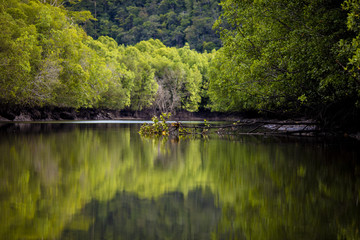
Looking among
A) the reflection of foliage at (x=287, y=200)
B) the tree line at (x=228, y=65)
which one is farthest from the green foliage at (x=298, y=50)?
the reflection of foliage at (x=287, y=200)

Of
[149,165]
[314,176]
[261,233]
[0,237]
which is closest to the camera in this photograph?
[0,237]

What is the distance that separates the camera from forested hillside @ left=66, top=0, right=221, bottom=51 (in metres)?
120

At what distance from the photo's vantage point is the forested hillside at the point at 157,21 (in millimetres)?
119812

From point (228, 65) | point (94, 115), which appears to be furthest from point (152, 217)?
point (94, 115)

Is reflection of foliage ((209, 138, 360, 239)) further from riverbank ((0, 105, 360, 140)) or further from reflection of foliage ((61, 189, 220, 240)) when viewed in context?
riverbank ((0, 105, 360, 140))

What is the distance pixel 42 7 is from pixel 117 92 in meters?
20.7

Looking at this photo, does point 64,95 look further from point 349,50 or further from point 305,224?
point 305,224

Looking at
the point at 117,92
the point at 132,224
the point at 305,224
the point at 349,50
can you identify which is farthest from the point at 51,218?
the point at 117,92

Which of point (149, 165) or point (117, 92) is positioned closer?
point (149, 165)

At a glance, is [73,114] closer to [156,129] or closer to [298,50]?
[156,129]

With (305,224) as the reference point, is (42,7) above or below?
above

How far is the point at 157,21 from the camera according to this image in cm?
13312

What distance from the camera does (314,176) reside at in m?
5.59

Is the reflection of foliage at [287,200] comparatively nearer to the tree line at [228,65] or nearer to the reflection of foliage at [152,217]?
the reflection of foliage at [152,217]
